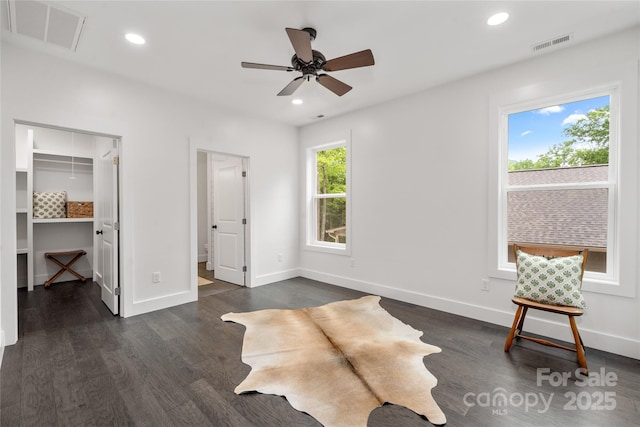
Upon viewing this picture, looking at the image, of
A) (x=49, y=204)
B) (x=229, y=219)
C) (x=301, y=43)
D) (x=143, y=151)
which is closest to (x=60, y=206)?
(x=49, y=204)

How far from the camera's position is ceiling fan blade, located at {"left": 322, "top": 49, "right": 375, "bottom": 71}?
Result: 2.22 metres

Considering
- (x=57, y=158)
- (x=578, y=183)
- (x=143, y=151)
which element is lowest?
(x=578, y=183)

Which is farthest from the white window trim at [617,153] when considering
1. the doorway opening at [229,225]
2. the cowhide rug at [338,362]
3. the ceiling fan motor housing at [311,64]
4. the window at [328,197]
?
the doorway opening at [229,225]

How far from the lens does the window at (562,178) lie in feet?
8.58

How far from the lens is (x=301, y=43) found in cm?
208

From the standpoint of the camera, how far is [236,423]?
5.54 feet

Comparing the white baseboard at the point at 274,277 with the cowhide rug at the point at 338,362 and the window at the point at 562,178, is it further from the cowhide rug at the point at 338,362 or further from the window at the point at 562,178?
the window at the point at 562,178

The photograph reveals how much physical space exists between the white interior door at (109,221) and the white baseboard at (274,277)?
1.80 metres

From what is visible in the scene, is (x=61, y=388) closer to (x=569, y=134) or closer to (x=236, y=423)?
(x=236, y=423)

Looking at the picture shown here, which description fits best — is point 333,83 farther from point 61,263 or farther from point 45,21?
point 61,263

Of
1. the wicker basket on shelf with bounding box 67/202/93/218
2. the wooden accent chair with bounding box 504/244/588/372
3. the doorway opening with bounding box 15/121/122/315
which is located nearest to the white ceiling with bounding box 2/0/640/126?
the doorway opening with bounding box 15/121/122/315

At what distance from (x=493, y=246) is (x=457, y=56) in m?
1.95

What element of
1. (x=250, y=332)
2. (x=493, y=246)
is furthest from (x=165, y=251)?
(x=493, y=246)

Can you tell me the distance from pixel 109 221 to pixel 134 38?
7.13 ft
